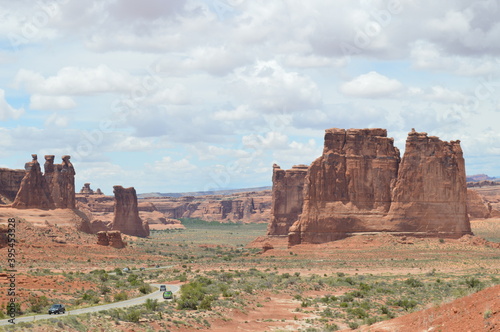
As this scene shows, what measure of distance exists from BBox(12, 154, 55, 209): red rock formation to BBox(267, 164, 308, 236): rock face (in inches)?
1527

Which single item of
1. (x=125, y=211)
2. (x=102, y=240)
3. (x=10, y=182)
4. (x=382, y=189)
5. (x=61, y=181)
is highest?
(x=61, y=181)

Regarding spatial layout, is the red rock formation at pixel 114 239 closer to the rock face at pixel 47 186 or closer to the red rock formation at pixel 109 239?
the red rock formation at pixel 109 239

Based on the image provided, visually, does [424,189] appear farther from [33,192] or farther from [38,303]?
[38,303]

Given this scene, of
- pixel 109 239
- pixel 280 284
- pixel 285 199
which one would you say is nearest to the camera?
pixel 280 284

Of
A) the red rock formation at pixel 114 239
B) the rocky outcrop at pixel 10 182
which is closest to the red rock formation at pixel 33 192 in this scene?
the rocky outcrop at pixel 10 182

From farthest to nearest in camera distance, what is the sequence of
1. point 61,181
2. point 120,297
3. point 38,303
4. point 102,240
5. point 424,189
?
point 61,181 < point 102,240 < point 424,189 < point 120,297 < point 38,303

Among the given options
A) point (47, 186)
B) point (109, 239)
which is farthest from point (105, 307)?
point (47, 186)

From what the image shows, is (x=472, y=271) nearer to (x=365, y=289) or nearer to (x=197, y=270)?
(x=365, y=289)

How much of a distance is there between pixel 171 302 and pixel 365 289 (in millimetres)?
16547

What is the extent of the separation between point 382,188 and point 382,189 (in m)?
0.13

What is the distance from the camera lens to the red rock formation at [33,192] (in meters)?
99.7

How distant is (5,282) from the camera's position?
47219 millimetres

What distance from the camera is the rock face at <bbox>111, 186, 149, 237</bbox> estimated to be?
477 feet

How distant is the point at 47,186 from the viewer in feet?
345
